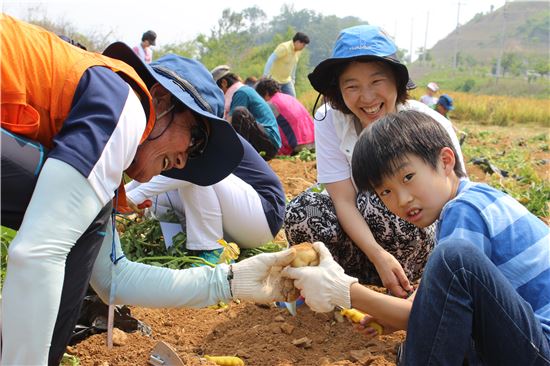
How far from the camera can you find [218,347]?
Answer: 7.79ft

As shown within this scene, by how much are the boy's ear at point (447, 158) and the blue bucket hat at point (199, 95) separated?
656 millimetres

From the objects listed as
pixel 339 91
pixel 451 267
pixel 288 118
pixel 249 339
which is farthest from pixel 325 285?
pixel 288 118

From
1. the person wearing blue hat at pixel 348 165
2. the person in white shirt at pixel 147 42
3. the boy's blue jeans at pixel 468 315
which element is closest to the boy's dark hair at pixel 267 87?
the person in white shirt at pixel 147 42

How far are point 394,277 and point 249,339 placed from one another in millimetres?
597

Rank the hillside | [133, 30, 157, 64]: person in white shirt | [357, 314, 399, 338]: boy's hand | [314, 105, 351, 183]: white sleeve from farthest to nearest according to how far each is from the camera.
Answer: the hillside, [133, 30, 157, 64]: person in white shirt, [314, 105, 351, 183]: white sleeve, [357, 314, 399, 338]: boy's hand

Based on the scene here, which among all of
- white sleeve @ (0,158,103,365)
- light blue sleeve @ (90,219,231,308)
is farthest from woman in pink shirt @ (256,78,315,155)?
white sleeve @ (0,158,103,365)

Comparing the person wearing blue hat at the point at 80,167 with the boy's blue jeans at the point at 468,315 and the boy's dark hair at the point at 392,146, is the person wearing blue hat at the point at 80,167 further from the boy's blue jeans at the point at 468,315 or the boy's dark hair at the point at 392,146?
the boy's blue jeans at the point at 468,315

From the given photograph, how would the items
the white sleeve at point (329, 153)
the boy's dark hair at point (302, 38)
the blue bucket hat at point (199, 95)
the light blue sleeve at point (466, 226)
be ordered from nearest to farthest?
1. the light blue sleeve at point (466, 226)
2. the blue bucket hat at point (199, 95)
3. the white sleeve at point (329, 153)
4. the boy's dark hair at point (302, 38)

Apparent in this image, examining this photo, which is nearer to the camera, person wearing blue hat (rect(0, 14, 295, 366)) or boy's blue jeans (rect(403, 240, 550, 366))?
person wearing blue hat (rect(0, 14, 295, 366))

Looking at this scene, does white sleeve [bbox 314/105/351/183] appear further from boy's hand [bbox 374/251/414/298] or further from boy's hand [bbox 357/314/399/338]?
boy's hand [bbox 357/314/399/338]

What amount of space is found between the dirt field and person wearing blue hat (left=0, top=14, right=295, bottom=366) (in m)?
0.31

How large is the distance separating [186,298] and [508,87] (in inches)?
1352

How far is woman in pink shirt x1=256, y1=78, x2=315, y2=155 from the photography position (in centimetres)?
675

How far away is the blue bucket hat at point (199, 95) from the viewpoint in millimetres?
1837
